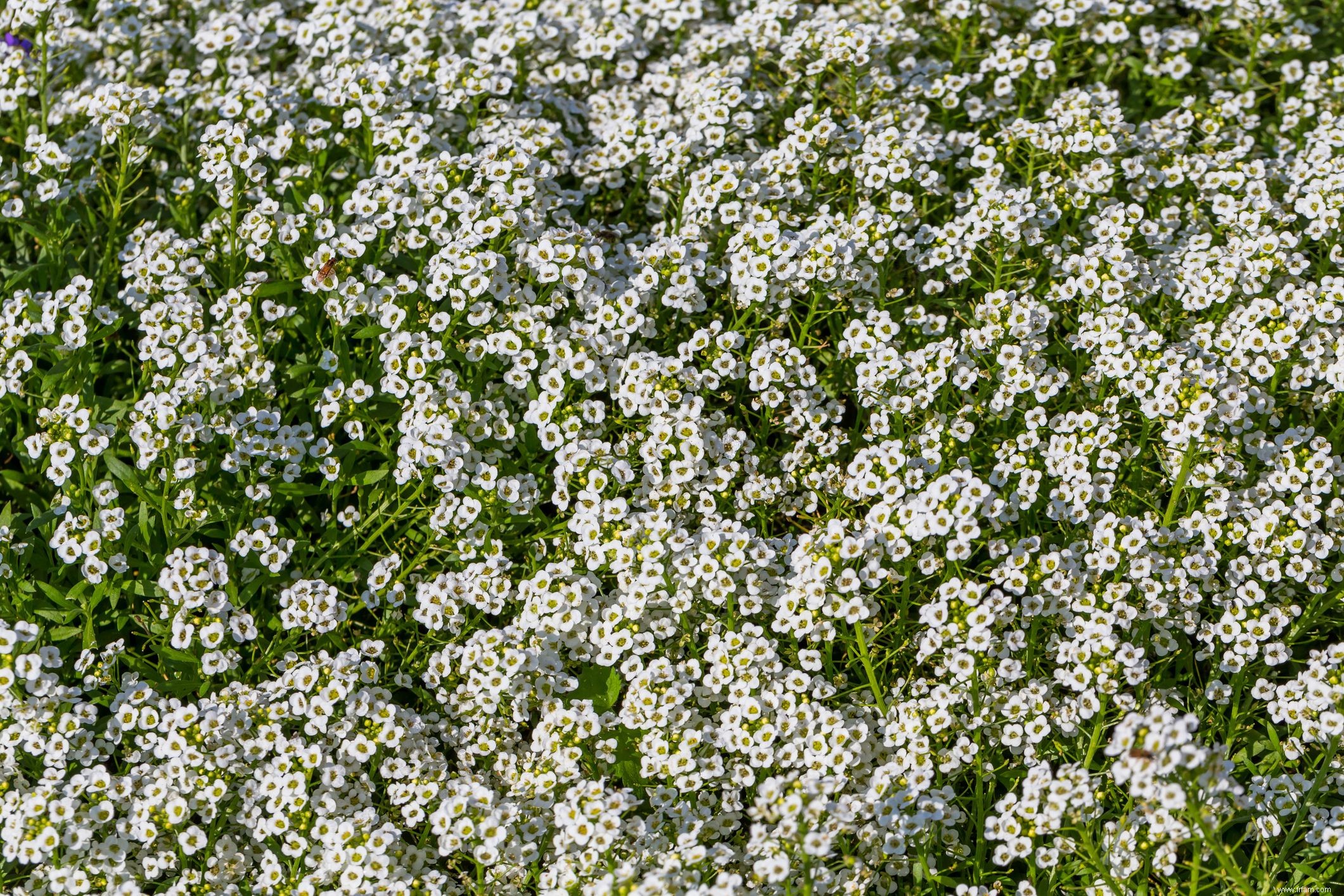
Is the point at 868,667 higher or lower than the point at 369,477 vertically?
lower

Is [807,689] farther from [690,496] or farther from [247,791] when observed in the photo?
[247,791]

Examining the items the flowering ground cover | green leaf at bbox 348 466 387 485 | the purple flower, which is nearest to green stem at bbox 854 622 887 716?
the flowering ground cover

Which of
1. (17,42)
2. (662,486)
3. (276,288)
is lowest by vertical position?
(662,486)

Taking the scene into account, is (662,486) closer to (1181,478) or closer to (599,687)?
(599,687)

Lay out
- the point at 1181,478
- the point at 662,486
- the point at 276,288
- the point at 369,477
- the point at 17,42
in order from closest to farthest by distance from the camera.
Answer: the point at 1181,478
the point at 662,486
the point at 369,477
the point at 276,288
the point at 17,42

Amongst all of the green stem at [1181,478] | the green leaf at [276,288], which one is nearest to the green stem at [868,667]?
the green stem at [1181,478]

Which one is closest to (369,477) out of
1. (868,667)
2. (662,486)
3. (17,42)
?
(662,486)

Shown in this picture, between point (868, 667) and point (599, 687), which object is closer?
point (868, 667)
